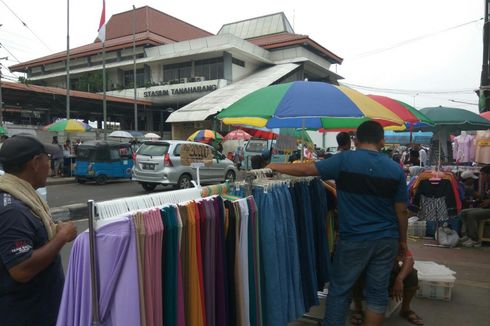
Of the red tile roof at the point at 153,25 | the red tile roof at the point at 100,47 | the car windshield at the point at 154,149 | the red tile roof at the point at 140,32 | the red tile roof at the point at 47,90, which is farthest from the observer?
the red tile roof at the point at 153,25

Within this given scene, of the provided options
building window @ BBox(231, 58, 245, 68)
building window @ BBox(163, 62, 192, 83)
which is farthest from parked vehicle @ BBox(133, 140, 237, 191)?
building window @ BBox(163, 62, 192, 83)

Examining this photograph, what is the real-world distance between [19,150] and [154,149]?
1112 cm

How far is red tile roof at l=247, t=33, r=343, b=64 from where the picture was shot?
1618 inches

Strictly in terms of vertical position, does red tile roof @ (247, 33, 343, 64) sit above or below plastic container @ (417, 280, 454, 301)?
above

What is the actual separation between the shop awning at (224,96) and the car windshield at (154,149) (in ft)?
49.9

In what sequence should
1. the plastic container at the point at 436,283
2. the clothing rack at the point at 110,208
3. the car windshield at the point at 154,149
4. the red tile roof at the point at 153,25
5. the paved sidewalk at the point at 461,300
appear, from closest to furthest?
the clothing rack at the point at 110,208
the paved sidewalk at the point at 461,300
the plastic container at the point at 436,283
the car windshield at the point at 154,149
the red tile roof at the point at 153,25

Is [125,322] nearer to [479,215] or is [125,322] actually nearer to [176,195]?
[176,195]

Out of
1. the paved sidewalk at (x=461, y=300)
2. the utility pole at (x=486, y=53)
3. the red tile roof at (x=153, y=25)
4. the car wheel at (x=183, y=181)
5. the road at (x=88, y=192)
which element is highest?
the red tile roof at (x=153, y=25)

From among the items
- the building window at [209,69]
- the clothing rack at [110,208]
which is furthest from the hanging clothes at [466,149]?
the building window at [209,69]

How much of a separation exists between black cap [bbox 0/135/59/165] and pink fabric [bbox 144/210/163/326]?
2.09 ft

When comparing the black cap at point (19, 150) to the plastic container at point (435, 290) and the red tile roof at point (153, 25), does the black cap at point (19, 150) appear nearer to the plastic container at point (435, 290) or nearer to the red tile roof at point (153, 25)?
the plastic container at point (435, 290)

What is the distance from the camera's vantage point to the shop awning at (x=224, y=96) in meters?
30.6

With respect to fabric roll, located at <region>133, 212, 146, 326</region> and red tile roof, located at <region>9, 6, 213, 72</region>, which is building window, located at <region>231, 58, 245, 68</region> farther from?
fabric roll, located at <region>133, 212, 146, 326</region>

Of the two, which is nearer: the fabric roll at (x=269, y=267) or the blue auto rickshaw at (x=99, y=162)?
the fabric roll at (x=269, y=267)
